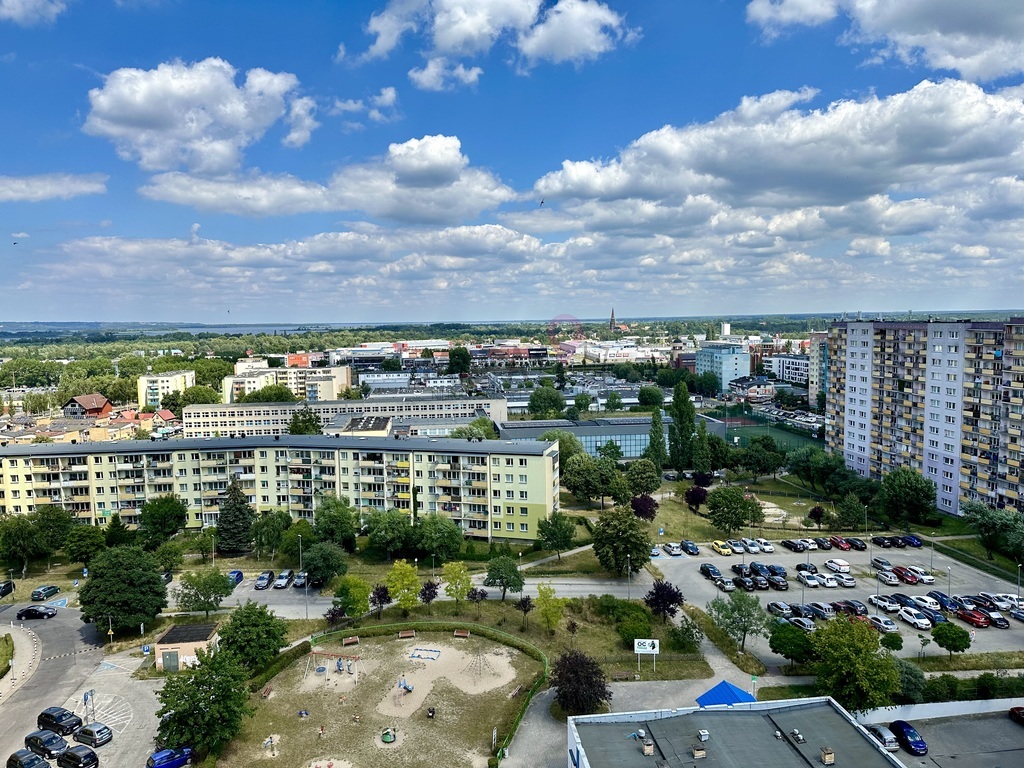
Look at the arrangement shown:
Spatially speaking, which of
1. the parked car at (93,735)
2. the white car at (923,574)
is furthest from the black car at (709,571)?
the parked car at (93,735)

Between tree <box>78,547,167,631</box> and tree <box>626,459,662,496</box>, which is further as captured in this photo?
tree <box>626,459,662,496</box>

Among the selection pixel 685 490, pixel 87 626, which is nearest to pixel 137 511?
pixel 87 626

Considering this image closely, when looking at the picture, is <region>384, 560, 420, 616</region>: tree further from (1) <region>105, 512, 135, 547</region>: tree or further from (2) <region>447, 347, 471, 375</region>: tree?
(2) <region>447, 347, 471, 375</region>: tree

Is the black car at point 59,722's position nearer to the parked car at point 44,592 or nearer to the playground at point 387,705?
the playground at point 387,705

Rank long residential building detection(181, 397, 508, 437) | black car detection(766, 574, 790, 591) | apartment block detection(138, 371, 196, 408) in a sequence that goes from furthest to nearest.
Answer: apartment block detection(138, 371, 196, 408), long residential building detection(181, 397, 508, 437), black car detection(766, 574, 790, 591)

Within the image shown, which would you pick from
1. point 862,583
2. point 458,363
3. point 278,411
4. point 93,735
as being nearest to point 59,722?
point 93,735

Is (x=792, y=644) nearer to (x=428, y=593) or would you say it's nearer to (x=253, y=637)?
(x=428, y=593)

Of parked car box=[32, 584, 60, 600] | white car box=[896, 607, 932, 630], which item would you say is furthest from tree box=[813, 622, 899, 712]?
parked car box=[32, 584, 60, 600]
